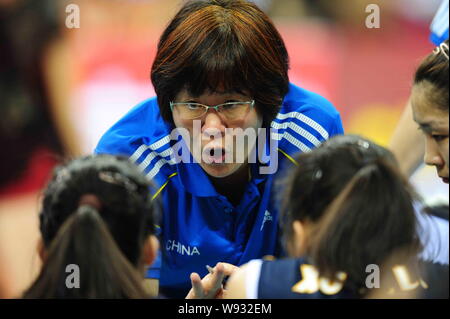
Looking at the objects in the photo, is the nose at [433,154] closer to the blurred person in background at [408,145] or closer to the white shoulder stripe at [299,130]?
the white shoulder stripe at [299,130]

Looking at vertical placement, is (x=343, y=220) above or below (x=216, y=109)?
below

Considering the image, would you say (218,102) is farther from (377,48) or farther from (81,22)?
(377,48)

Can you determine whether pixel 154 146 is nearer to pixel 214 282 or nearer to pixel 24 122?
pixel 214 282

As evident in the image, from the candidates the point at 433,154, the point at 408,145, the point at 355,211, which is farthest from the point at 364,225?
the point at 408,145

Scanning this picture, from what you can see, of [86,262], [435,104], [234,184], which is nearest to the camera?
[86,262]

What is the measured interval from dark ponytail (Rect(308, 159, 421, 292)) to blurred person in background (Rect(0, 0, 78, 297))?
5.02 ft

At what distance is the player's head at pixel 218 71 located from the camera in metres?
1.80

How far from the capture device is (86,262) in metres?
1.38

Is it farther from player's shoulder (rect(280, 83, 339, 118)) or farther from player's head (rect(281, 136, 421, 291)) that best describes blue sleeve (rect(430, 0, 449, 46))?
player's head (rect(281, 136, 421, 291))

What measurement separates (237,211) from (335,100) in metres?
1.31

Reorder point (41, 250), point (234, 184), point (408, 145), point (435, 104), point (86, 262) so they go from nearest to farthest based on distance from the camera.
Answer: point (86, 262), point (41, 250), point (435, 104), point (234, 184), point (408, 145)

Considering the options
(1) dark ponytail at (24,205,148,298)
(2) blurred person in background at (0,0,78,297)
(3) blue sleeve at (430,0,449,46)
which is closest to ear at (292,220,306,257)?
(1) dark ponytail at (24,205,148,298)

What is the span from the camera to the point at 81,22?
2928 millimetres

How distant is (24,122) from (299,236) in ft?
5.05
